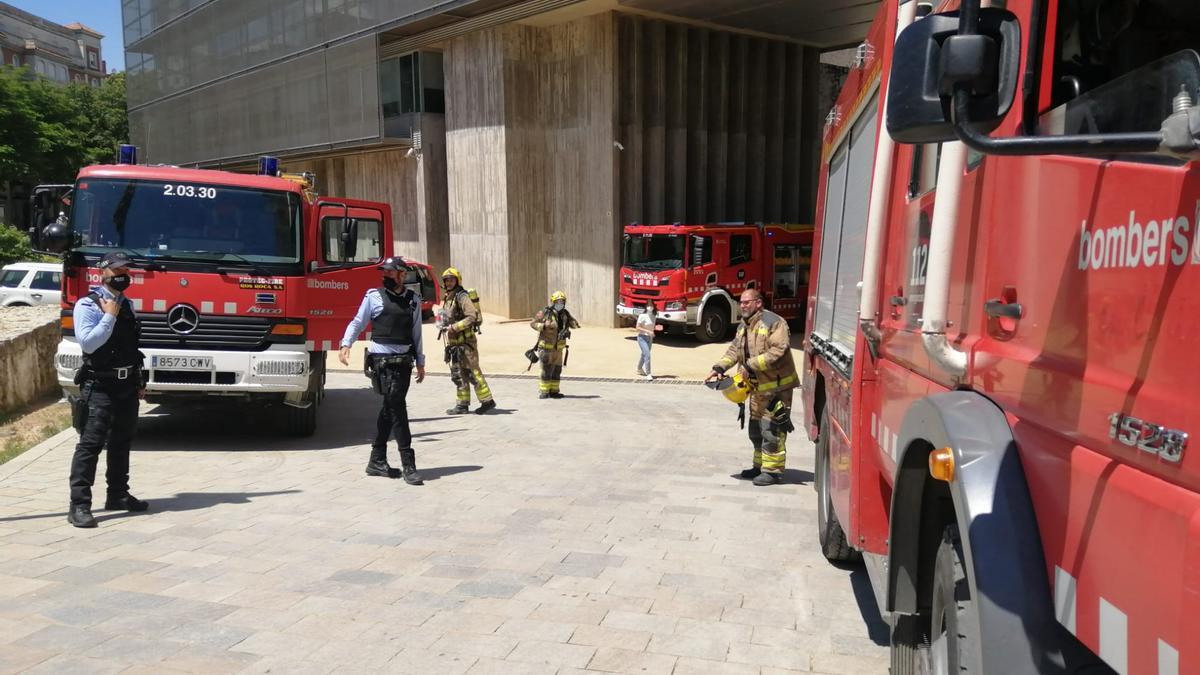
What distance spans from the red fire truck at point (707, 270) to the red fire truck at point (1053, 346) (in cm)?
1725

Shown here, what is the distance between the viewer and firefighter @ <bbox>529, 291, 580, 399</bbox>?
12312 mm

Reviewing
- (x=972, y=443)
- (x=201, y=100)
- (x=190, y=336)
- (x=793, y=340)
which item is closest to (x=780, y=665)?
(x=972, y=443)

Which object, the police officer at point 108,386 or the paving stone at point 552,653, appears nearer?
the paving stone at point 552,653

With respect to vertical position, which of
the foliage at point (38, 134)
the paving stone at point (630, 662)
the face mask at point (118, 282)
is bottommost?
the paving stone at point (630, 662)

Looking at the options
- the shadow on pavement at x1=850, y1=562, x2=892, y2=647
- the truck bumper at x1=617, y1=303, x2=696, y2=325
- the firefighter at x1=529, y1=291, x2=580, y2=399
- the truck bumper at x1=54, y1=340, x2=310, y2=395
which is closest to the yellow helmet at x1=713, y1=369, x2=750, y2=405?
the shadow on pavement at x1=850, y1=562, x2=892, y2=647

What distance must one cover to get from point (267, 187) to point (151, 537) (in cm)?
406

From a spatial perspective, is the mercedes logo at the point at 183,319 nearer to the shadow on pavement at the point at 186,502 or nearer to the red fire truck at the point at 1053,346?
the shadow on pavement at the point at 186,502

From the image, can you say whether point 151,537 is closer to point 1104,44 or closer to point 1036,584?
point 1036,584

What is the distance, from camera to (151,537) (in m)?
5.49

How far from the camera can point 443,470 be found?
7.75m

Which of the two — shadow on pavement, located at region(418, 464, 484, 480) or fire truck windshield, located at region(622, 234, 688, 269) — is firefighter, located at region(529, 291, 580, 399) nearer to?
shadow on pavement, located at region(418, 464, 484, 480)

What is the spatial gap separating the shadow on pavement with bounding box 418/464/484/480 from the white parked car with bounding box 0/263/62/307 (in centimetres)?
1517

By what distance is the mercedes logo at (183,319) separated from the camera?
7.97 meters

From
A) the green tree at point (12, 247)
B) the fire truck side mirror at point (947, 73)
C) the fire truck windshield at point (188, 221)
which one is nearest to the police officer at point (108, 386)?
the fire truck windshield at point (188, 221)
